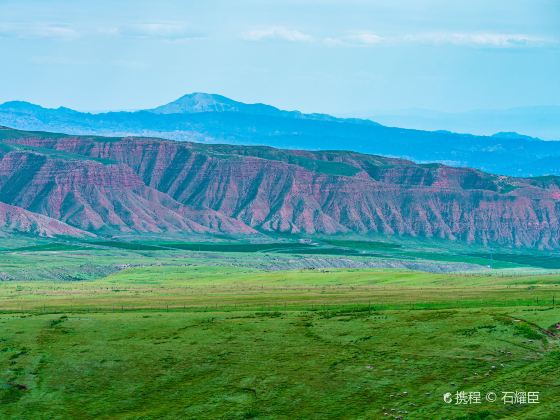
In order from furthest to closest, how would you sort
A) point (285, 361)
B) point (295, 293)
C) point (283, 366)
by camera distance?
point (295, 293) → point (285, 361) → point (283, 366)

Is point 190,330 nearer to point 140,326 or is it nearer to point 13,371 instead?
point 140,326

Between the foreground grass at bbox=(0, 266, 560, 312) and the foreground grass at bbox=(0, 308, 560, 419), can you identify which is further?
the foreground grass at bbox=(0, 266, 560, 312)

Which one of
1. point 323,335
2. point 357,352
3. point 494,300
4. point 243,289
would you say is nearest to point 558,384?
point 357,352

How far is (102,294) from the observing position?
144 meters

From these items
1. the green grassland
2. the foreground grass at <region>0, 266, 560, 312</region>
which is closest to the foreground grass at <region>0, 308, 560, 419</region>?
the green grassland

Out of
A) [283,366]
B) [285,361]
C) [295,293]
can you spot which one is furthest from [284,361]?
[295,293]

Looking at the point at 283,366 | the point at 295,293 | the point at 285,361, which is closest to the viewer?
the point at 283,366

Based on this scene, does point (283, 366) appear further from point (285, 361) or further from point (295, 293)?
point (295, 293)

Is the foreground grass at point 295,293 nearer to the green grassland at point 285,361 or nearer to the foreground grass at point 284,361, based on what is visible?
the foreground grass at point 284,361

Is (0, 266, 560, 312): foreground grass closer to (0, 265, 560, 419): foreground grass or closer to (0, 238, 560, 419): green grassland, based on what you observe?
(0, 265, 560, 419): foreground grass

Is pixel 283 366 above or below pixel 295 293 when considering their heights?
below

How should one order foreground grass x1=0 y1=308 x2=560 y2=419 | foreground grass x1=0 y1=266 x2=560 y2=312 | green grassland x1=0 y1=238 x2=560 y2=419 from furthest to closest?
foreground grass x1=0 y1=266 x2=560 y2=312 → green grassland x1=0 y1=238 x2=560 y2=419 → foreground grass x1=0 y1=308 x2=560 y2=419

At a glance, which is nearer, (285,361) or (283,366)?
(283,366)

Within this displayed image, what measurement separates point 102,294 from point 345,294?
3559 centimetres
